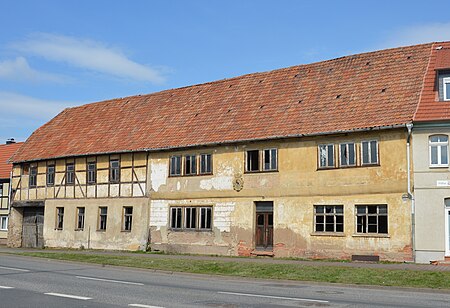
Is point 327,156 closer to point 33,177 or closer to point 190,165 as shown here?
point 190,165

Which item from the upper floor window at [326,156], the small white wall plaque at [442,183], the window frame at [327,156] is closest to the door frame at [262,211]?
the window frame at [327,156]

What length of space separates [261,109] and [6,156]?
87.3 feet

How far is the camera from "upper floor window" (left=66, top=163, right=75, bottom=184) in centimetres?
3655

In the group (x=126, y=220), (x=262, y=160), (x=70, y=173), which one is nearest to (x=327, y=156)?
(x=262, y=160)

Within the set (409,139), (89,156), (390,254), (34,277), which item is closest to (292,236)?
(390,254)

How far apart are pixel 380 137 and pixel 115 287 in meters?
14.0

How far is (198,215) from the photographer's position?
1174 inches

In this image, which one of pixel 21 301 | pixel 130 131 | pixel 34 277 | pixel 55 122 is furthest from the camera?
pixel 55 122

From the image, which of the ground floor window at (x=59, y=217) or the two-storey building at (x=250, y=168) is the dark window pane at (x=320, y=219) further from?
the ground floor window at (x=59, y=217)

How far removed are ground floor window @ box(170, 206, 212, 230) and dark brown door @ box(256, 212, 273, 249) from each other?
9.41 feet

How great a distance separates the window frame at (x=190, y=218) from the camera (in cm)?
2948

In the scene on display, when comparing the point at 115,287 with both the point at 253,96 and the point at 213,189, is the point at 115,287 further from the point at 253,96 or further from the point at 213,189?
the point at 253,96

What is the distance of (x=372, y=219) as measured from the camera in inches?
955

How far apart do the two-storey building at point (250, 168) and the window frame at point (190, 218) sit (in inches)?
2.3
